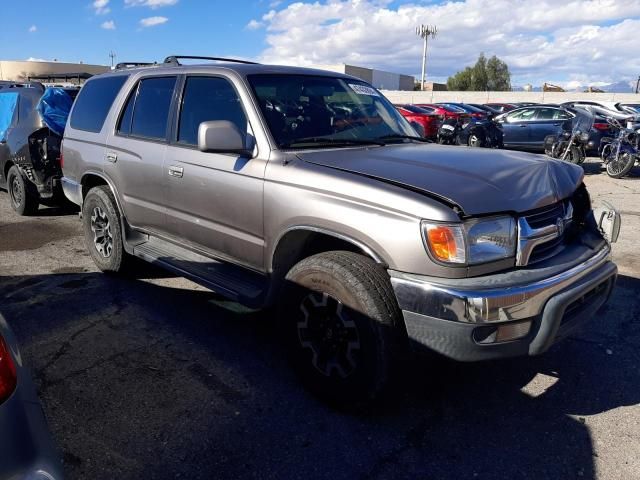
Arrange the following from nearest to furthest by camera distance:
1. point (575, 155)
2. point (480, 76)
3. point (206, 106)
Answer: point (206, 106), point (575, 155), point (480, 76)

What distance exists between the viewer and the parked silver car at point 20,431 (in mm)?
1493

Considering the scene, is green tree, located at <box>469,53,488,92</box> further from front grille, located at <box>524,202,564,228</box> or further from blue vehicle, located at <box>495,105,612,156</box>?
front grille, located at <box>524,202,564,228</box>

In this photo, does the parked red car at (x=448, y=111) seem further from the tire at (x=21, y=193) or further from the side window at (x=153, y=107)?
the side window at (x=153, y=107)

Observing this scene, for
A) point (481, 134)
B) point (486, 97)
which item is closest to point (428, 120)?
point (481, 134)

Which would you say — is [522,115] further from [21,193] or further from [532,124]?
[21,193]

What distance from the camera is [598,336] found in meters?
3.99

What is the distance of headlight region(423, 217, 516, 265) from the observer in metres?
2.48

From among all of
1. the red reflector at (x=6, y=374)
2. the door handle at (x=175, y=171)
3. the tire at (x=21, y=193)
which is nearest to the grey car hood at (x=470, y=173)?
the door handle at (x=175, y=171)

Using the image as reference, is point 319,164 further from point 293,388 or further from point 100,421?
point 100,421

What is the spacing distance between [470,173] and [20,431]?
7.70 ft

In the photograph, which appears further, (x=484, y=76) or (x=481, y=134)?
(x=484, y=76)

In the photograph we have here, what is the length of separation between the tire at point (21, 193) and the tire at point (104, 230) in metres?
2.86

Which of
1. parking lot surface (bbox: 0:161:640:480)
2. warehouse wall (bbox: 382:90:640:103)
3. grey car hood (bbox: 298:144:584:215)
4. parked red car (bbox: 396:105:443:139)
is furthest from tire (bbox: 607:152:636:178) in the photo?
warehouse wall (bbox: 382:90:640:103)

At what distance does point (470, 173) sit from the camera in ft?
9.46
